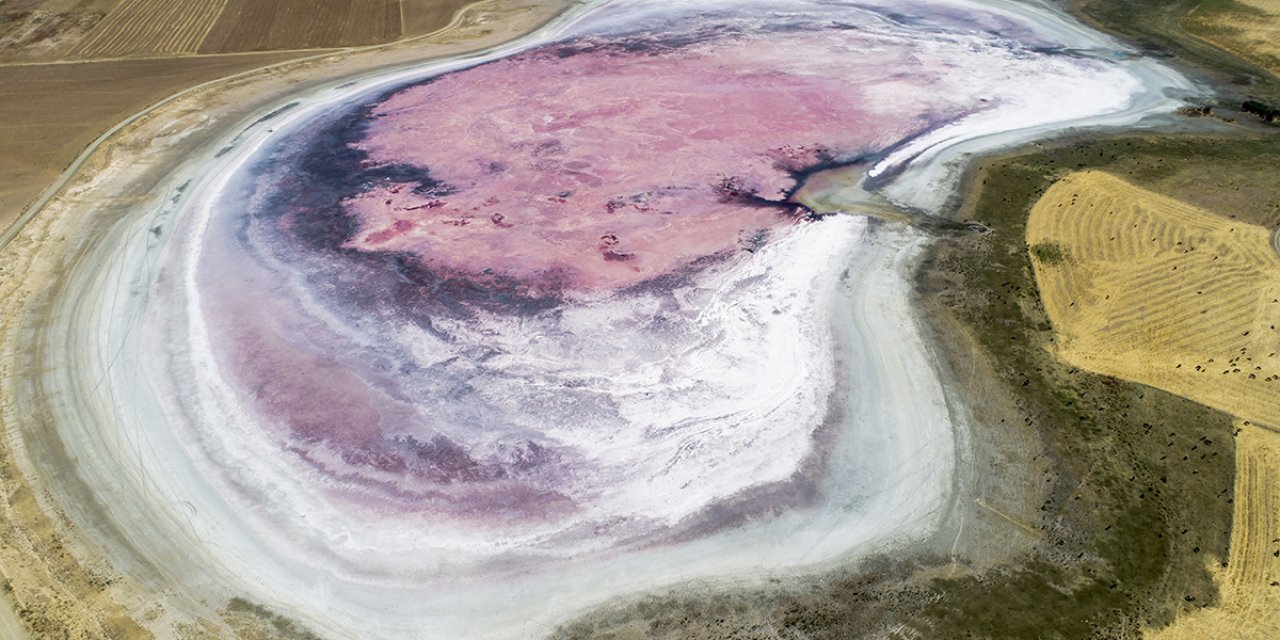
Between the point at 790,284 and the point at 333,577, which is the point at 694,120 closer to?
the point at 790,284

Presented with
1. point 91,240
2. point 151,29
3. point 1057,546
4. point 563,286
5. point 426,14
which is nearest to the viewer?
point 1057,546

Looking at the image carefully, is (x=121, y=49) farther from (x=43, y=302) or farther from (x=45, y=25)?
(x=43, y=302)

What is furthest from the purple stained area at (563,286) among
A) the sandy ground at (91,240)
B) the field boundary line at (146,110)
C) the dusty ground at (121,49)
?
the dusty ground at (121,49)

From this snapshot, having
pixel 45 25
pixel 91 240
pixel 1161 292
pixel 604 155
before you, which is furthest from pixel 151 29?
pixel 1161 292

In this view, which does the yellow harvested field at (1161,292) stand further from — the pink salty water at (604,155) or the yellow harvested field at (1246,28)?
the yellow harvested field at (1246,28)

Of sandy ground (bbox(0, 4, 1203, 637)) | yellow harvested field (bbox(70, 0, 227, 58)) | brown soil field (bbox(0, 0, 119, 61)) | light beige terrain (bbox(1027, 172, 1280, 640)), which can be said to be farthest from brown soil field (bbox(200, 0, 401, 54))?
light beige terrain (bbox(1027, 172, 1280, 640))
